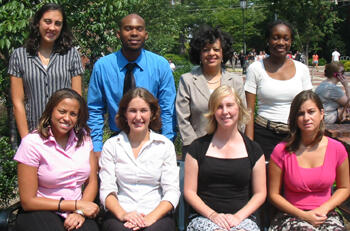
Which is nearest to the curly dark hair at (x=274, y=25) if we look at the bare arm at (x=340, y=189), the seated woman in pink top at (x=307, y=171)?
the seated woman in pink top at (x=307, y=171)

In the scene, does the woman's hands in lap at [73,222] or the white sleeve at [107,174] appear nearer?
the woman's hands in lap at [73,222]

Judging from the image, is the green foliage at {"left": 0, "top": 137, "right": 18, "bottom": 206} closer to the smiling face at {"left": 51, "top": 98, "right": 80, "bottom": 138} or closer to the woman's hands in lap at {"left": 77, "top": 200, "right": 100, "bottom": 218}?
the smiling face at {"left": 51, "top": 98, "right": 80, "bottom": 138}

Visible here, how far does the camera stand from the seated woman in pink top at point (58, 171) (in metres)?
3.04

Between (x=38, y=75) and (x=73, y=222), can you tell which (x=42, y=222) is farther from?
(x=38, y=75)

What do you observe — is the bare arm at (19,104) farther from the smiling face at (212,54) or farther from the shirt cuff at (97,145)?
the smiling face at (212,54)

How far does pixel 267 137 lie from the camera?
157 inches

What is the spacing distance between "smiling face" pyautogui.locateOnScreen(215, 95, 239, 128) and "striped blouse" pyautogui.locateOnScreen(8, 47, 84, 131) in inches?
57.9

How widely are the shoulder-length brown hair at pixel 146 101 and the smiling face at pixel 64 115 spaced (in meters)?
0.37

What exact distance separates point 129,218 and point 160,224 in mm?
240

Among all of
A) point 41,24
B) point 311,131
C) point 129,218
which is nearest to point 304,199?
point 311,131

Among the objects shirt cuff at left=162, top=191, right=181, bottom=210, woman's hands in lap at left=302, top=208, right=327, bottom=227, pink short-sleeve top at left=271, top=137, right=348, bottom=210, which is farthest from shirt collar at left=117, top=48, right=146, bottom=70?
woman's hands in lap at left=302, top=208, right=327, bottom=227

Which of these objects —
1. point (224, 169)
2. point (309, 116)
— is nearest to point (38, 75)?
point (224, 169)

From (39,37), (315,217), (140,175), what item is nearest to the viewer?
(315,217)

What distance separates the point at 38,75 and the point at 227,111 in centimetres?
171
